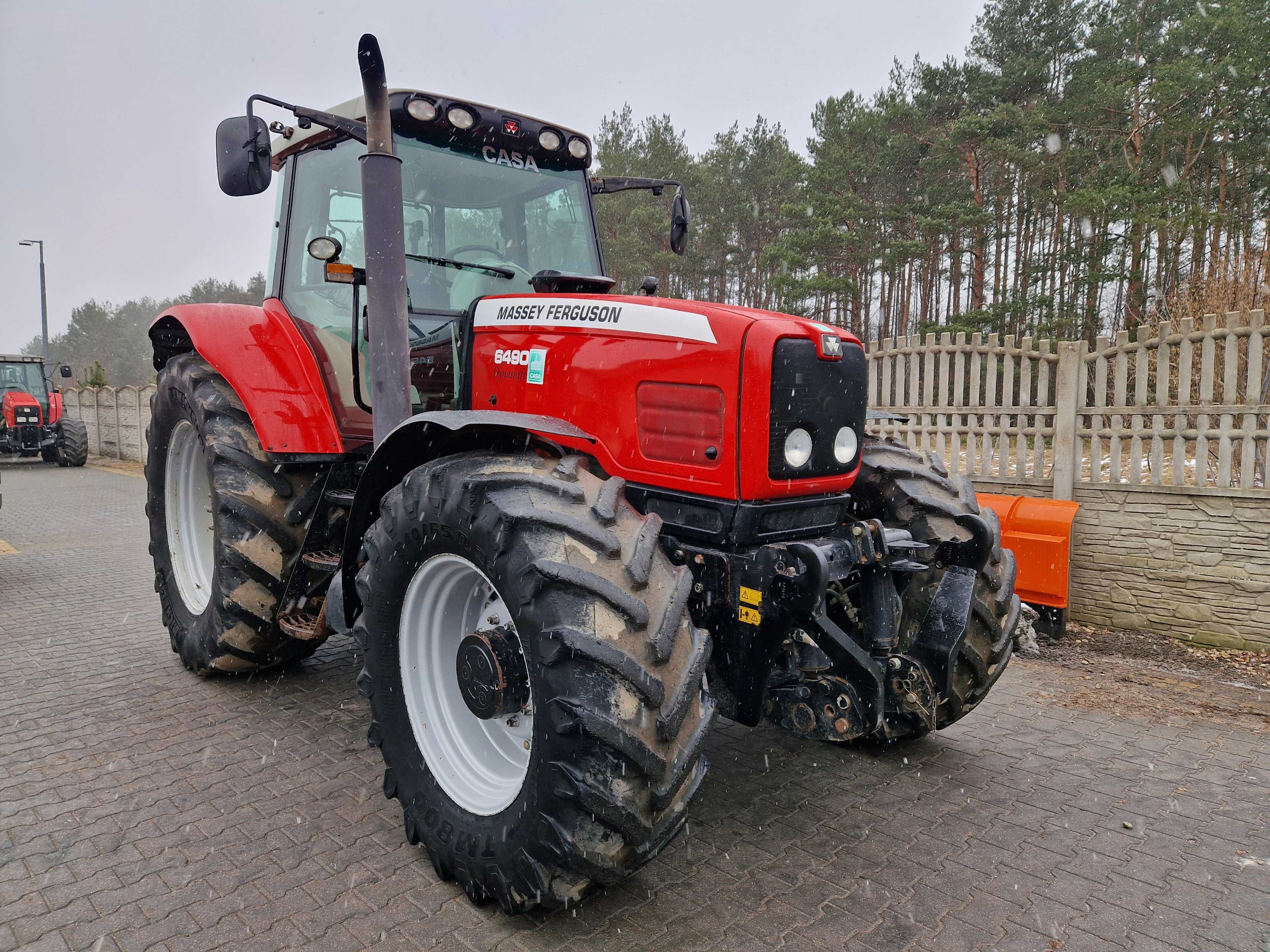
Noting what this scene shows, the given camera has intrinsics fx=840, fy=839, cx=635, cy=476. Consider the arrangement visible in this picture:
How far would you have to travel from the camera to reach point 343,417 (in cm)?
392

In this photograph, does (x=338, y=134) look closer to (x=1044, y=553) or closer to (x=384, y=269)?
(x=384, y=269)

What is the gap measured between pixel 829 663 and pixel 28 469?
894 inches

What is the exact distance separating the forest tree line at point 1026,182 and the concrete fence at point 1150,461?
30.6 feet

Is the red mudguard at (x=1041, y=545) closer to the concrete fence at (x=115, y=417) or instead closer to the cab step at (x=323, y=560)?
the cab step at (x=323, y=560)

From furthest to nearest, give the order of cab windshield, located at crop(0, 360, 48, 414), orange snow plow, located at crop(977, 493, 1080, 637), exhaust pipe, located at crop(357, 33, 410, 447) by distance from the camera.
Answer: cab windshield, located at crop(0, 360, 48, 414) < orange snow plow, located at crop(977, 493, 1080, 637) < exhaust pipe, located at crop(357, 33, 410, 447)

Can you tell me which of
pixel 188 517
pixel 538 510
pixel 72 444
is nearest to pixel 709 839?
pixel 538 510

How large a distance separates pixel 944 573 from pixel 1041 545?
3204 millimetres

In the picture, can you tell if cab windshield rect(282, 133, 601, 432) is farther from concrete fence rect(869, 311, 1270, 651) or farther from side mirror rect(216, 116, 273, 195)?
concrete fence rect(869, 311, 1270, 651)

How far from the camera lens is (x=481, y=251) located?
3.79 m

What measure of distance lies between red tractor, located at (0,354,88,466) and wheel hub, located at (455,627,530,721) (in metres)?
20.6

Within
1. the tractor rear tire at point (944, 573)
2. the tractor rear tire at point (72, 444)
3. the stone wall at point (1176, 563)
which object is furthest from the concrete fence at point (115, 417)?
the tractor rear tire at point (944, 573)

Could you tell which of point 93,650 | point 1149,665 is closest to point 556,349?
point 93,650

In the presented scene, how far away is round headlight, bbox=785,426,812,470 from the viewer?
2650 mm

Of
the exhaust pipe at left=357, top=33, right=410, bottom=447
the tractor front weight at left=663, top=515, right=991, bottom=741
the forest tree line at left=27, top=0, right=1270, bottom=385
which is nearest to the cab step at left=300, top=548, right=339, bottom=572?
the exhaust pipe at left=357, top=33, right=410, bottom=447
